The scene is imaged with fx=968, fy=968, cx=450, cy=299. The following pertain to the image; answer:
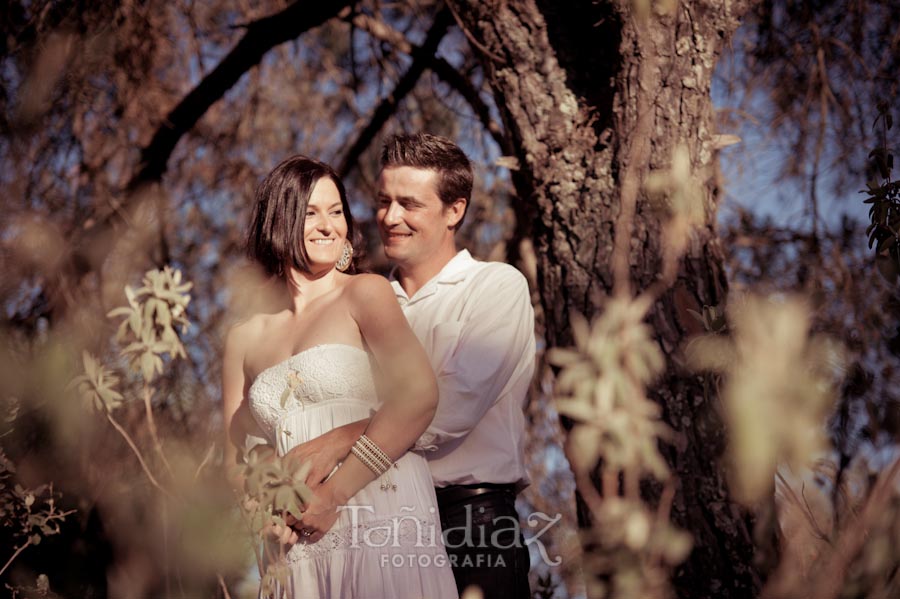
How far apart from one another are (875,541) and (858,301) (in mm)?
1980

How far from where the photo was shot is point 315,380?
1999 mm

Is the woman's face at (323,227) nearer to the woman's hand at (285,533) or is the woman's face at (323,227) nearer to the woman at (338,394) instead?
the woman at (338,394)

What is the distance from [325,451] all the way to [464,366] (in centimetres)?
36

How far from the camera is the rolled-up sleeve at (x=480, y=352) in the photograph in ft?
6.76

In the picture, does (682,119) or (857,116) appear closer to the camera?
(682,119)

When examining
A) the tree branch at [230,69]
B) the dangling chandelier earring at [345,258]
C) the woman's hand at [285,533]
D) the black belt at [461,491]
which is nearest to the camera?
the woman's hand at [285,533]

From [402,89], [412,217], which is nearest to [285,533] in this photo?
[412,217]

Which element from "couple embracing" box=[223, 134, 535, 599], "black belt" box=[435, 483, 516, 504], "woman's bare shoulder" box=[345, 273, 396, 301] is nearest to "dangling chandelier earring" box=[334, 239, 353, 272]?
"couple embracing" box=[223, 134, 535, 599]

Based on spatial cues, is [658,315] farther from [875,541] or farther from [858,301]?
[875,541]

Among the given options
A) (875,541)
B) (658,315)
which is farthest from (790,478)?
(658,315)

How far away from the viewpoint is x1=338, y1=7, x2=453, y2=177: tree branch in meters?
4.03

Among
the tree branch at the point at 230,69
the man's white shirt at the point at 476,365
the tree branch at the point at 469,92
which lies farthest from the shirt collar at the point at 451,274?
the tree branch at the point at 230,69

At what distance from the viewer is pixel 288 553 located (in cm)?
200

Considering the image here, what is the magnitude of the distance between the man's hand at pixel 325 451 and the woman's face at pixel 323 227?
41 centimetres
